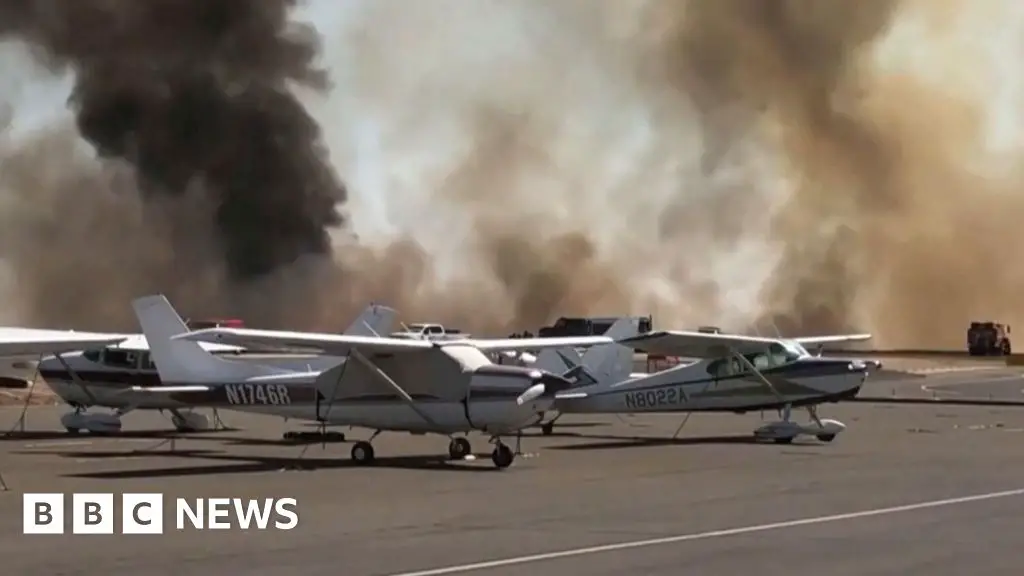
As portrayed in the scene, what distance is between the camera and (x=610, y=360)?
37.8 m

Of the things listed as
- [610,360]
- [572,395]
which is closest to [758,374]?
[572,395]

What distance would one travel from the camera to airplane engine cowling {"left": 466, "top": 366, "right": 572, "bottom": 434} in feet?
85.9

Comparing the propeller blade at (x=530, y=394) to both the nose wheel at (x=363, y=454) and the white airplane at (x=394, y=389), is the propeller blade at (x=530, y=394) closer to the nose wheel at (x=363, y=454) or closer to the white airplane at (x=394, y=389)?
the white airplane at (x=394, y=389)

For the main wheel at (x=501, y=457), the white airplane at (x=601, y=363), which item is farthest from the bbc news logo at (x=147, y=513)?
the white airplane at (x=601, y=363)

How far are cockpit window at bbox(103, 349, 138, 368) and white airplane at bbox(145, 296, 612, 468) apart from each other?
270 inches

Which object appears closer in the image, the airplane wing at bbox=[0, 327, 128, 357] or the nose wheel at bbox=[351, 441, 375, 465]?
the airplane wing at bbox=[0, 327, 128, 357]

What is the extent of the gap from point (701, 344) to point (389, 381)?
960cm

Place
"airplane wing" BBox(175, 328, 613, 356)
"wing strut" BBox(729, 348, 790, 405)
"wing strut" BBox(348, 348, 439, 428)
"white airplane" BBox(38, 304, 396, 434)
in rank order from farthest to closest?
"white airplane" BBox(38, 304, 396, 434)
"wing strut" BBox(729, 348, 790, 405)
"wing strut" BBox(348, 348, 439, 428)
"airplane wing" BBox(175, 328, 613, 356)

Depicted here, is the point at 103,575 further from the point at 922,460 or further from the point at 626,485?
the point at 922,460

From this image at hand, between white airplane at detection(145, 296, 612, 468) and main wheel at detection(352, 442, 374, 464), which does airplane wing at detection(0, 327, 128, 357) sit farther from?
main wheel at detection(352, 442, 374, 464)

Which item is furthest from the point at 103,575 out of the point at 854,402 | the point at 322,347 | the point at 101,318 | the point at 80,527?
the point at 101,318

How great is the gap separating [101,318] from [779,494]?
66.4 meters

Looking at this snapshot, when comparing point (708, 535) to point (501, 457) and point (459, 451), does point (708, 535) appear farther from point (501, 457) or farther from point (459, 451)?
point (459, 451)

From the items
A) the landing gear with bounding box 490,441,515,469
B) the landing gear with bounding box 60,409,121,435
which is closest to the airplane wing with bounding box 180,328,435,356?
the landing gear with bounding box 490,441,515,469
